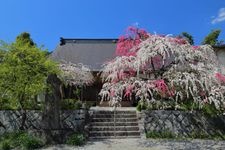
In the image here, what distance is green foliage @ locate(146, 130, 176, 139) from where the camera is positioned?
12242 millimetres

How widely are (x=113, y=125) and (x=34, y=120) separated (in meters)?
3.26

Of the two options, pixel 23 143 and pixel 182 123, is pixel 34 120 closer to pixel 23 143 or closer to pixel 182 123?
pixel 23 143

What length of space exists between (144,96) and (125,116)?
204cm

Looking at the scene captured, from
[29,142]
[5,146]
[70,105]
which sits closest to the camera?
[5,146]

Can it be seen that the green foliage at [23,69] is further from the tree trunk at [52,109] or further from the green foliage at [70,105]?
the green foliage at [70,105]

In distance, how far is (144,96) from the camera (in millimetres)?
11938

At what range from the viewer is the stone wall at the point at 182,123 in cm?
1273

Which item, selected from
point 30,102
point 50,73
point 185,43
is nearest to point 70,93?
point 30,102

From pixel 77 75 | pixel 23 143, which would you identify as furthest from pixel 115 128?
pixel 77 75

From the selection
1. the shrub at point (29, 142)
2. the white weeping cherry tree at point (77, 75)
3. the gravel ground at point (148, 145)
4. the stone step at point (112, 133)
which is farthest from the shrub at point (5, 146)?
the white weeping cherry tree at point (77, 75)

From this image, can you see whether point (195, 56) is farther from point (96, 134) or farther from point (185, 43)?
point (96, 134)

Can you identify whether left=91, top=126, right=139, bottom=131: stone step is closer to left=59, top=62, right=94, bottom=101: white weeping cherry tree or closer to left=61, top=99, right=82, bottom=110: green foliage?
left=61, top=99, right=82, bottom=110: green foliage

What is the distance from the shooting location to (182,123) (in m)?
12.9

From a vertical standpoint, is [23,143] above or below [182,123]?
below
